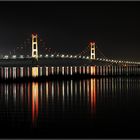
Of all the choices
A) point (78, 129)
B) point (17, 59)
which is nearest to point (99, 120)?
point (78, 129)

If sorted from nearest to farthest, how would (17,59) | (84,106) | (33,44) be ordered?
(84,106)
(17,59)
(33,44)

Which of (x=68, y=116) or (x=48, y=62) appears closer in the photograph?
(x=68, y=116)

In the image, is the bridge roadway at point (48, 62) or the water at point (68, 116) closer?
the water at point (68, 116)

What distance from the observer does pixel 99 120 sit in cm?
1018

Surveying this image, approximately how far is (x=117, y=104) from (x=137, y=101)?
95 cm

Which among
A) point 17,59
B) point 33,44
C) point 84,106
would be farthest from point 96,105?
point 33,44

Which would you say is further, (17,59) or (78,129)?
(17,59)

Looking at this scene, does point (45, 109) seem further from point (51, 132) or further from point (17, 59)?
point (17, 59)

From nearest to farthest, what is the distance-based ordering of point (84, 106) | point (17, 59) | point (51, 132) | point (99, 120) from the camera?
point (51, 132) < point (99, 120) < point (84, 106) < point (17, 59)

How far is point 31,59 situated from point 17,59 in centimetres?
166

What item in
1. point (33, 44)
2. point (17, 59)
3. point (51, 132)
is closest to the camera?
point (51, 132)

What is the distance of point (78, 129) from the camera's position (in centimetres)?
905

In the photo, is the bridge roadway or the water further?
the bridge roadway

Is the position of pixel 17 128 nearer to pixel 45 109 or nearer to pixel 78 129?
pixel 78 129
